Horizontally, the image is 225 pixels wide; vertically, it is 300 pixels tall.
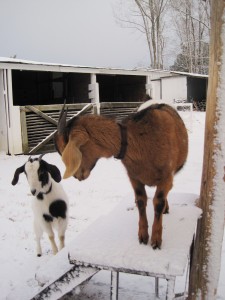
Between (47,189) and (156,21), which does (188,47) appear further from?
(47,189)

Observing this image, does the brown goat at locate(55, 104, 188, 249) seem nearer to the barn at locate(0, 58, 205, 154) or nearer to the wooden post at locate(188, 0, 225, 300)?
the wooden post at locate(188, 0, 225, 300)

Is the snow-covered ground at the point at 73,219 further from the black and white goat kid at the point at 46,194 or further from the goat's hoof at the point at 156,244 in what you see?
the goat's hoof at the point at 156,244

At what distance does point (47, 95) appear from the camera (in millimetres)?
16234

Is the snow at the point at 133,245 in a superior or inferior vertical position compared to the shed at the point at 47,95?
inferior

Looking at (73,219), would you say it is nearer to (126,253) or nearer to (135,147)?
(126,253)

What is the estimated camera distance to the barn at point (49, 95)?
10.8 meters

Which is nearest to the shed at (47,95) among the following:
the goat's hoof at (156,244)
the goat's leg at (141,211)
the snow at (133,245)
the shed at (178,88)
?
the snow at (133,245)

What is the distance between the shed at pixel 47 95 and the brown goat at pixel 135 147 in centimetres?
526

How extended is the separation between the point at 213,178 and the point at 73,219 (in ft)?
11.0

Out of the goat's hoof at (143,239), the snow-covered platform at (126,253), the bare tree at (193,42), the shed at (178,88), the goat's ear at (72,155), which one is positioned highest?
the bare tree at (193,42)

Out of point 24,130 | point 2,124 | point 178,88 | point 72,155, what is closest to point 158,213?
point 72,155

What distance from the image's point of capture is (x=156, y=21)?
34094 mm

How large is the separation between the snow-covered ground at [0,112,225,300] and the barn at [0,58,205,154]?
3.30ft

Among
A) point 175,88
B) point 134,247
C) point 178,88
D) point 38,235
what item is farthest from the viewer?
point 175,88
